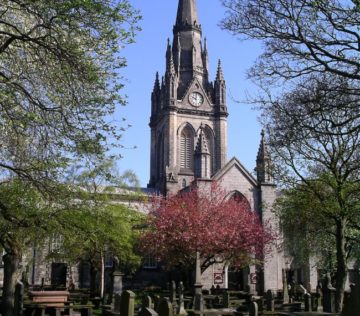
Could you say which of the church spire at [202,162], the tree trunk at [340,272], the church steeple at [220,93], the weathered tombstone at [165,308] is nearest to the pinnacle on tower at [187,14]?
the church steeple at [220,93]

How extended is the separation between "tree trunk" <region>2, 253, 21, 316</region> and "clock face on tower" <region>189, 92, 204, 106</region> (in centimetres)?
4211

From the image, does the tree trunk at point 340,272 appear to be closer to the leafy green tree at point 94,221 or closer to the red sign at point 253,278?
the leafy green tree at point 94,221

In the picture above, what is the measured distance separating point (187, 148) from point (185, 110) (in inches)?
177

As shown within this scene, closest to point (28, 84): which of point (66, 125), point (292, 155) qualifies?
point (66, 125)

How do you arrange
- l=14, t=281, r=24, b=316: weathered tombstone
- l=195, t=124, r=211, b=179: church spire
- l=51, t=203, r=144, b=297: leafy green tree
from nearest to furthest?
l=51, t=203, r=144, b=297: leafy green tree < l=14, t=281, r=24, b=316: weathered tombstone < l=195, t=124, r=211, b=179: church spire

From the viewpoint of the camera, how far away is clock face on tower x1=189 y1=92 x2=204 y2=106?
2275 inches

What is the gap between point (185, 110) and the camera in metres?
57.0

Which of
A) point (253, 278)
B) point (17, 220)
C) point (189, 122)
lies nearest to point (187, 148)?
point (189, 122)

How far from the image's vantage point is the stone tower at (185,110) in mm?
55062

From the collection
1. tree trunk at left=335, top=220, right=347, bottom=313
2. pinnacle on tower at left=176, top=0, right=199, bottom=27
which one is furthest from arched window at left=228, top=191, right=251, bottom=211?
pinnacle on tower at left=176, top=0, right=199, bottom=27

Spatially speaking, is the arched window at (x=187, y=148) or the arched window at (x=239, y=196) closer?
the arched window at (x=239, y=196)

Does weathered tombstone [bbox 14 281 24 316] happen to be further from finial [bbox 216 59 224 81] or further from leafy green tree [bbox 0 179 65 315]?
finial [bbox 216 59 224 81]

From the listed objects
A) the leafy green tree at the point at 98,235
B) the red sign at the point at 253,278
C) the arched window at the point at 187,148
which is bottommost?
the red sign at the point at 253,278

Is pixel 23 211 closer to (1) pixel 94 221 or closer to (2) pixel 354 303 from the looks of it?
(1) pixel 94 221
